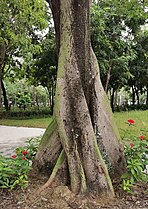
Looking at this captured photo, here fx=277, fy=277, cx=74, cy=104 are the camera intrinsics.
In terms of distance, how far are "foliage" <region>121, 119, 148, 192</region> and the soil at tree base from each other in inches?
4.1

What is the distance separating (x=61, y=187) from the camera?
2.30 meters

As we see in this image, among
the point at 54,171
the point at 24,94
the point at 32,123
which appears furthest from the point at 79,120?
the point at 24,94

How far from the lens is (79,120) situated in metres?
2.32

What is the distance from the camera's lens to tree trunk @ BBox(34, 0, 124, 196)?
7.47 ft

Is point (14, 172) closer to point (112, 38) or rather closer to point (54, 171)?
point (54, 171)

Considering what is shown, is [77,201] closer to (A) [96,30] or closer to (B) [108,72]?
(A) [96,30]

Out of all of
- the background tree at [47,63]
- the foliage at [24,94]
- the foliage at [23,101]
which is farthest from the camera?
the foliage at [24,94]

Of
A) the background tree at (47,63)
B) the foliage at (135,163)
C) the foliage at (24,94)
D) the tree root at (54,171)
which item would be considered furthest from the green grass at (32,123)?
the tree root at (54,171)

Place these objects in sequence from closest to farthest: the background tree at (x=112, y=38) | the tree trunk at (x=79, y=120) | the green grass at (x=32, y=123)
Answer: the tree trunk at (x=79, y=120) < the green grass at (x=32, y=123) < the background tree at (x=112, y=38)

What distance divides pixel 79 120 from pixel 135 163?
58cm

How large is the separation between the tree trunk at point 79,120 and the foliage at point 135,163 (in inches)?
5.7

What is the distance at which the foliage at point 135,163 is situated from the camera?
7.48ft

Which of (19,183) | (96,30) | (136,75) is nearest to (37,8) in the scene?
(96,30)

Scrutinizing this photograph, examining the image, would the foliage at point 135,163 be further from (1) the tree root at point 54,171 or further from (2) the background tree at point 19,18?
(2) the background tree at point 19,18
